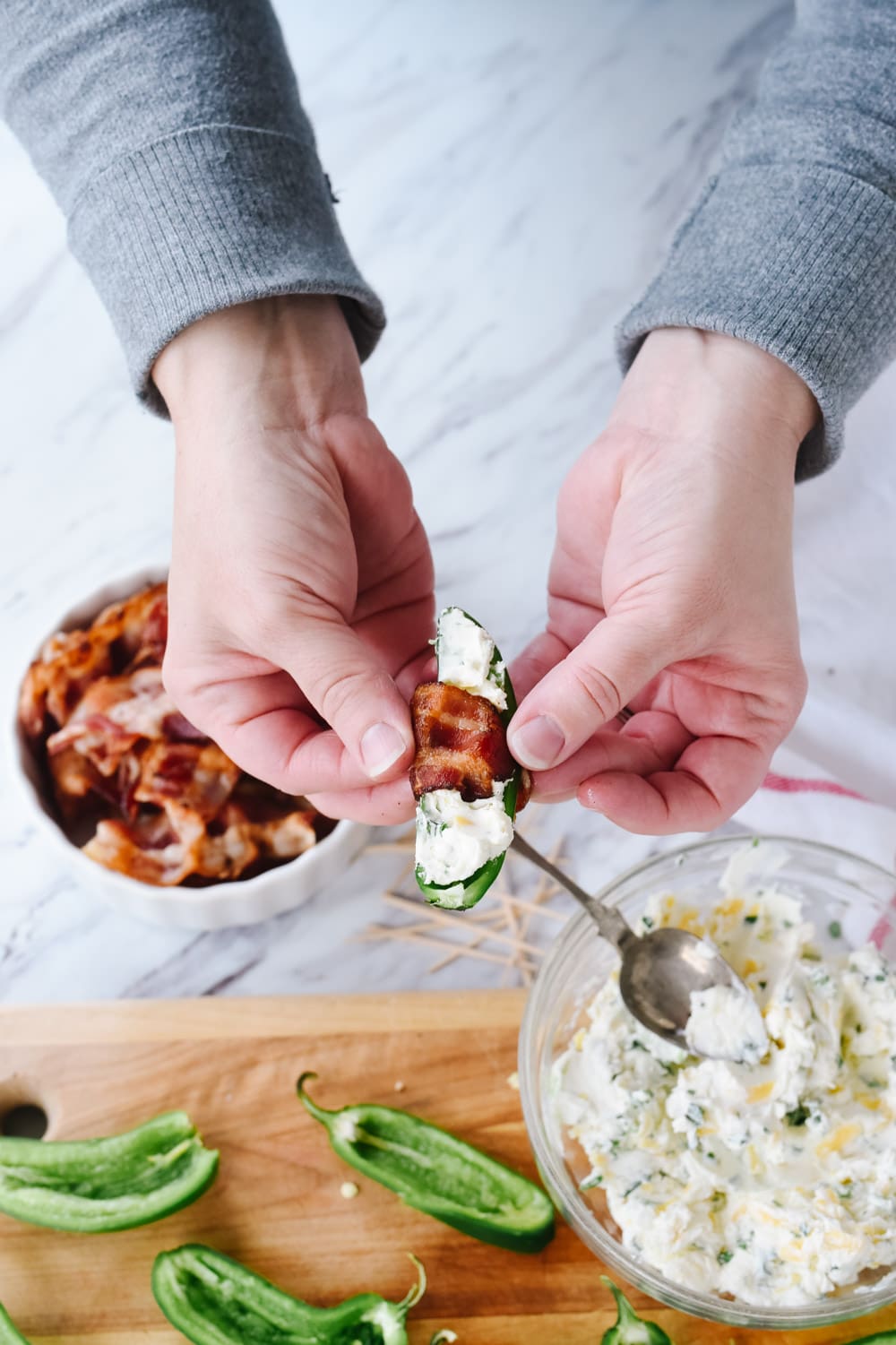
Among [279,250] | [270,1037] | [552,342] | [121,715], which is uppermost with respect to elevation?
[279,250]

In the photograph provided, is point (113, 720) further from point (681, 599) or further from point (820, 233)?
point (820, 233)

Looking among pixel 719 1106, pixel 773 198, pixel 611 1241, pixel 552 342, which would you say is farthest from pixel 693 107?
pixel 611 1241

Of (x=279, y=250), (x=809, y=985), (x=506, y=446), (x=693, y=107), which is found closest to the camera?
(x=279, y=250)

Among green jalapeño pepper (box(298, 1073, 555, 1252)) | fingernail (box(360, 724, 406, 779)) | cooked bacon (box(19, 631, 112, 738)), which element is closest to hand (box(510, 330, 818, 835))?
fingernail (box(360, 724, 406, 779))

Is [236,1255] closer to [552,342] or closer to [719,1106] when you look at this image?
[719,1106]

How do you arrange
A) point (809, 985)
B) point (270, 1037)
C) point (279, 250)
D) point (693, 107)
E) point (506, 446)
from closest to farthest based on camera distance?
point (279, 250) → point (809, 985) → point (270, 1037) → point (506, 446) → point (693, 107)

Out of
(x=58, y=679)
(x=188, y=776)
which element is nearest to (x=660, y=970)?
(x=188, y=776)
